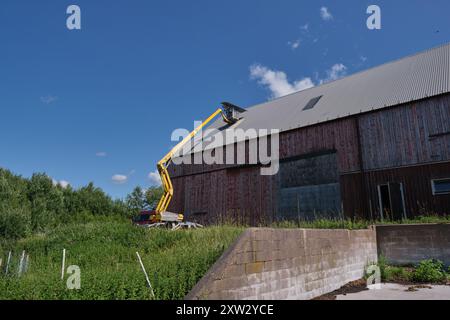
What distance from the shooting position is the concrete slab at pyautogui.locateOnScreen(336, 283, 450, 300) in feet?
25.5

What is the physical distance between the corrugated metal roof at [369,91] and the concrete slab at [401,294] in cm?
1111

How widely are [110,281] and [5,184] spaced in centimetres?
3023

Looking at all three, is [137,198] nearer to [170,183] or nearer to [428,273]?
[170,183]

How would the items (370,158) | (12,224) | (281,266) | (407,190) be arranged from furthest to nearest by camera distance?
(12,224) < (370,158) < (407,190) < (281,266)

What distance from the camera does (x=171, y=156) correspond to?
1100 inches

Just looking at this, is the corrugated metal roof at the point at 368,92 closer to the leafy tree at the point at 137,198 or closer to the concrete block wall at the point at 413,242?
the concrete block wall at the point at 413,242

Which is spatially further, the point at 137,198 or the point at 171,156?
the point at 137,198

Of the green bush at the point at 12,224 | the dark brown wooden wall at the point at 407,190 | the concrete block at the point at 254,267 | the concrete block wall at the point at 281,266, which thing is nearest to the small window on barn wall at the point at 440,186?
the dark brown wooden wall at the point at 407,190

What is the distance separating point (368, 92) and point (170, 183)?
50.8 ft

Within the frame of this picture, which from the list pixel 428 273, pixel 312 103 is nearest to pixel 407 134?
pixel 312 103

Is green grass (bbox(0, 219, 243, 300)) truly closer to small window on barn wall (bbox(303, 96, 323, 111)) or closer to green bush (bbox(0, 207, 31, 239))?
green bush (bbox(0, 207, 31, 239))

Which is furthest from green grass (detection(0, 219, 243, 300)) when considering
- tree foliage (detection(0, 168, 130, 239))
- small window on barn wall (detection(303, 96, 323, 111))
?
small window on barn wall (detection(303, 96, 323, 111))
